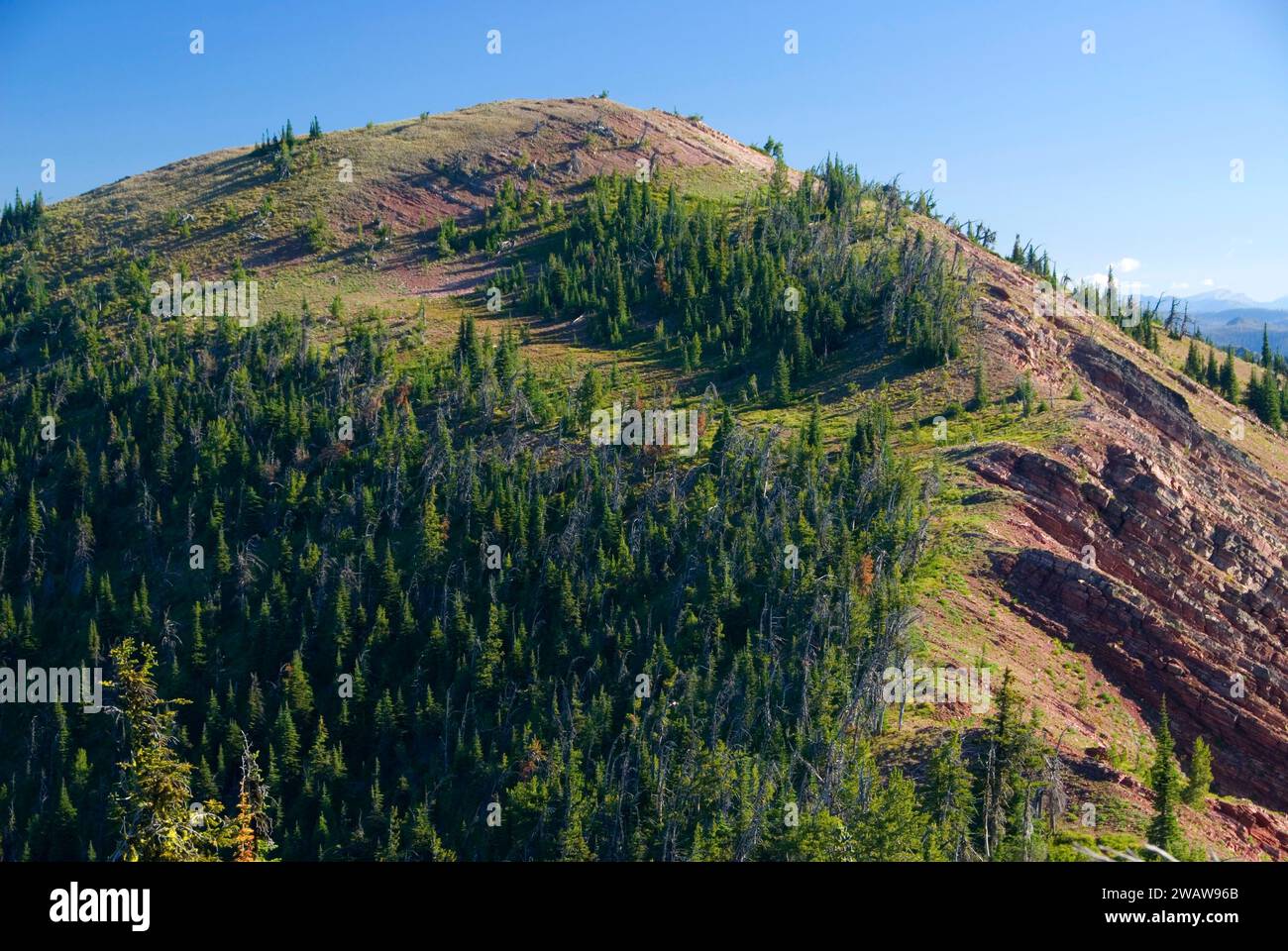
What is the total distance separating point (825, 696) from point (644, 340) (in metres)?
68.5

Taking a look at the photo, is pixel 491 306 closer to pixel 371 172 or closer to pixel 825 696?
pixel 371 172

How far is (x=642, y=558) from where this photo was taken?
70438 millimetres

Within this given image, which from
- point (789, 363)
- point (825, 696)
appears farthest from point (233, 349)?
point (825, 696)
